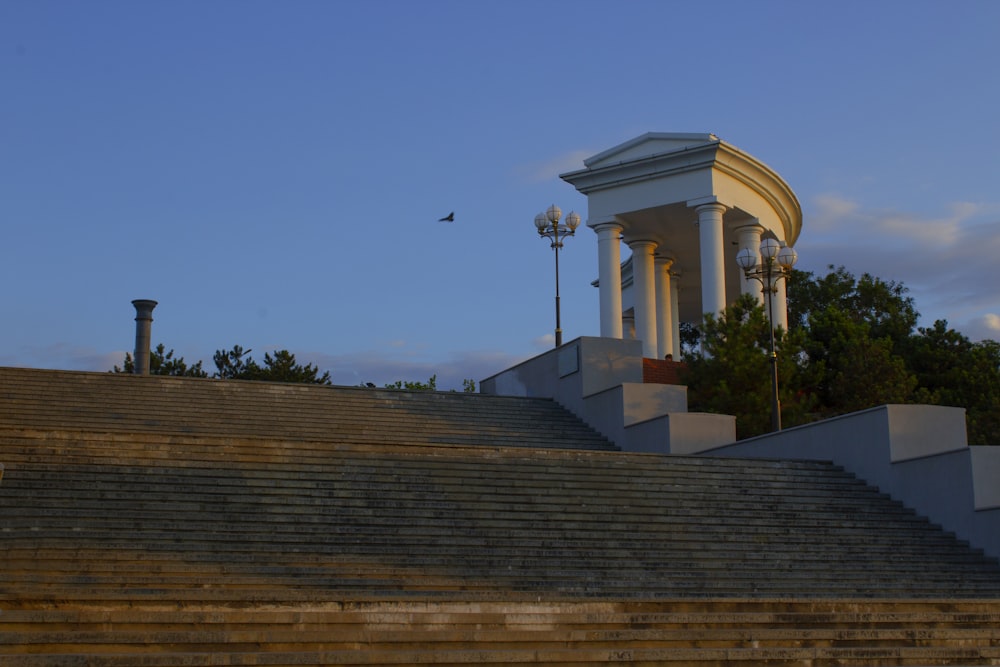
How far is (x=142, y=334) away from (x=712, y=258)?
15350 mm

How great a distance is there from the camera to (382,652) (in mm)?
10812

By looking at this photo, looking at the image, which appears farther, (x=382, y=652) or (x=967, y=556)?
(x=967, y=556)

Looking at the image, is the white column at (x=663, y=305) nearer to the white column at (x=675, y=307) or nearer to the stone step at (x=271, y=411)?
the white column at (x=675, y=307)

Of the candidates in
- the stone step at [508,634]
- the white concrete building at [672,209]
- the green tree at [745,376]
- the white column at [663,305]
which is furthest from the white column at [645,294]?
the stone step at [508,634]

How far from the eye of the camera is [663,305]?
4088cm

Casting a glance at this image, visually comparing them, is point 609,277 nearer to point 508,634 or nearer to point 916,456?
point 916,456

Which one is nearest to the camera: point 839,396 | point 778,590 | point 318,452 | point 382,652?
point 382,652

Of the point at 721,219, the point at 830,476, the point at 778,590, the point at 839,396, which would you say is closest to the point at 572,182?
the point at 721,219

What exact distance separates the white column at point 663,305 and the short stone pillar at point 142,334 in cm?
1747

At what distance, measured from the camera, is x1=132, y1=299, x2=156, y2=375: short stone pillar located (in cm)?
2877

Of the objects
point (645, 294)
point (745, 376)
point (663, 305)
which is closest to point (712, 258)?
point (645, 294)

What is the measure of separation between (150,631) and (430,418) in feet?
45.0

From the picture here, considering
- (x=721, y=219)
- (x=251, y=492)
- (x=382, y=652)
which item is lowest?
(x=382, y=652)

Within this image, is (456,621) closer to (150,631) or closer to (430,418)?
(150,631)
